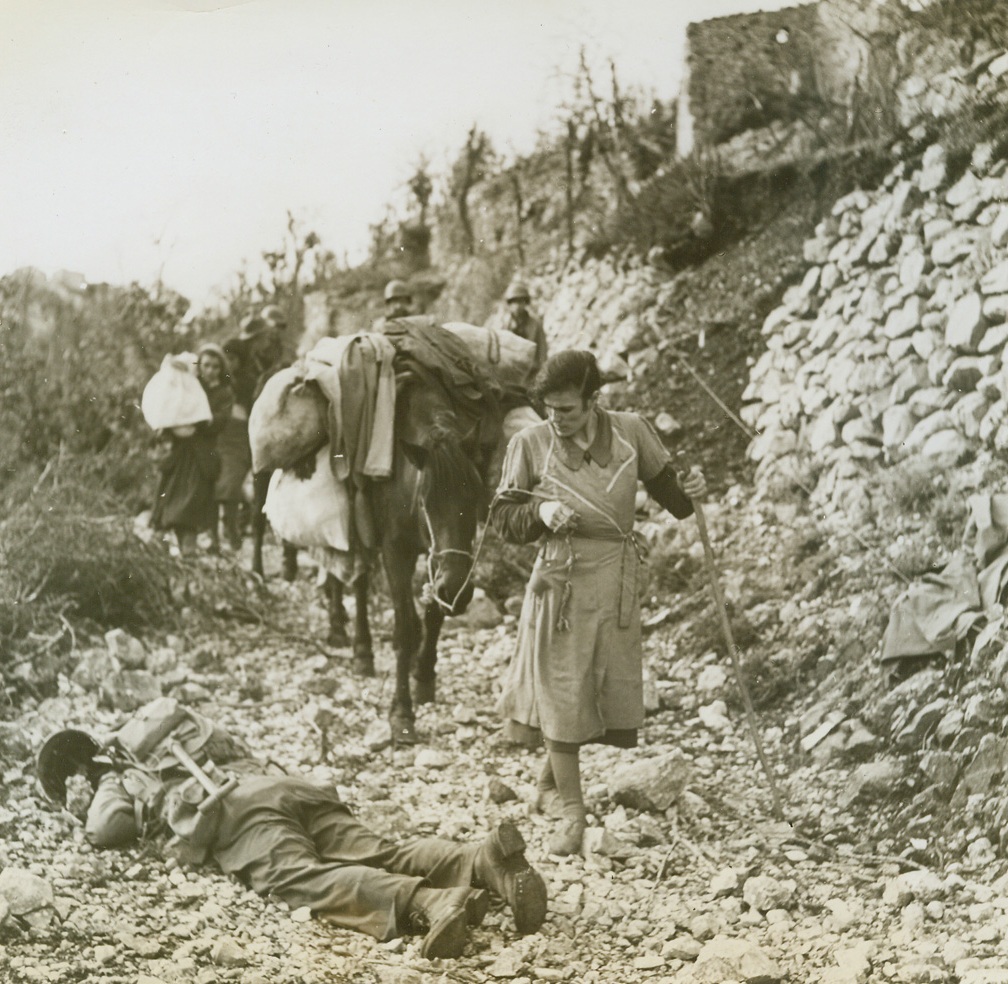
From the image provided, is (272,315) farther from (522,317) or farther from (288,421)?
(522,317)

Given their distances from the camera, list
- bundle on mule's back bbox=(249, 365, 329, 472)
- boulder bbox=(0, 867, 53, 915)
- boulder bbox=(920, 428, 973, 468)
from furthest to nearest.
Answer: bundle on mule's back bbox=(249, 365, 329, 472), boulder bbox=(920, 428, 973, 468), boulder bbox=(0, 867, 53, 915)

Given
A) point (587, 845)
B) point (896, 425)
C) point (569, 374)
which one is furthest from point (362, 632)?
point (896, 425)

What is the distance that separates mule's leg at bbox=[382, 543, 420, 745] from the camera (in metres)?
3.39

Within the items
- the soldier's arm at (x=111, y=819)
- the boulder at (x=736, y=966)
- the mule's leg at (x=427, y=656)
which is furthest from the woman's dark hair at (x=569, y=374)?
the soldier's arm at (x=111, y=819)

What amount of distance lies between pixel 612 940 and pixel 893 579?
119 cm

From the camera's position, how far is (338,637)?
354 cm

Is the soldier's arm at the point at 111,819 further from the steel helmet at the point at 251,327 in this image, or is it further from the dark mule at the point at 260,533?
the steel helmet at the point at 251,327

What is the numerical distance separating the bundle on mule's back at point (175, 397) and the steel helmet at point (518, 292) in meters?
0.94

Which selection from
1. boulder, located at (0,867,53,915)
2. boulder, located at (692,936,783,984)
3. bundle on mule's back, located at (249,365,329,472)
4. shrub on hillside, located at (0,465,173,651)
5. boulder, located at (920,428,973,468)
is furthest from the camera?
bundle on mule's back, located at (249,365,329,472)

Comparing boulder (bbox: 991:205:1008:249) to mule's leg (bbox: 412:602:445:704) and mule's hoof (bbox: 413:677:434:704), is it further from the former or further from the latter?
mule's hoof (bbox: 413:677:434:704)

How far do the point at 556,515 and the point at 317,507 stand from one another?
2.83 feet

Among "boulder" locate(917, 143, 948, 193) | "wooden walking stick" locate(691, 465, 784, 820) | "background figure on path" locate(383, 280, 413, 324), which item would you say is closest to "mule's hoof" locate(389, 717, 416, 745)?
"wooden walking stick" locate(691, 465, 784, 820)

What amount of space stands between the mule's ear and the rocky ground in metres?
0.47

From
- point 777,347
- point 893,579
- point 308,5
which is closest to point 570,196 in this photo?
point 777,347
